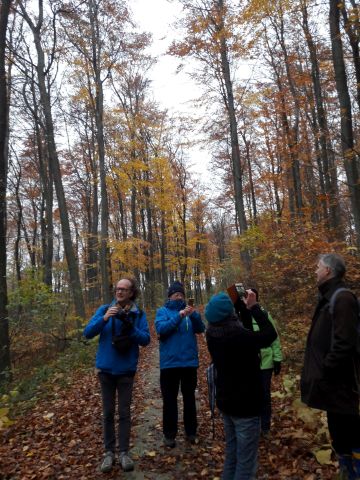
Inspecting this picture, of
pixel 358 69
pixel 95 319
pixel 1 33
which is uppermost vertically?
pixel 1 33

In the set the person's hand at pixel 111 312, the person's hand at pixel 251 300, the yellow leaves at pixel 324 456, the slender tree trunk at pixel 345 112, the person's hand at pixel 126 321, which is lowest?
the yellow leaves at pixel 324 456

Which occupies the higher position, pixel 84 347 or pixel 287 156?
pixel 287 156

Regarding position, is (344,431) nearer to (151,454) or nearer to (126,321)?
(126,321)

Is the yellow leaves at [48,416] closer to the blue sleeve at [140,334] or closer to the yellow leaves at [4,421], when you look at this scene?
the yellow leaves at [4,421]

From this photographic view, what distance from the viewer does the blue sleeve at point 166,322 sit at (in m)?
4.89

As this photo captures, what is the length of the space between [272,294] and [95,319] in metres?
7.38

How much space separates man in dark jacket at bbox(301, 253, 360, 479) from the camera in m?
3.01

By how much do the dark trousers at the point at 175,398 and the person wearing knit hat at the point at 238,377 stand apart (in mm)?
1626

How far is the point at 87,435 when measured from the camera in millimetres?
5598

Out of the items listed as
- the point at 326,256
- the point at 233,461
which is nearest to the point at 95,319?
the point at 233,461

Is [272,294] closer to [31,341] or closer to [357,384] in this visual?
[31,341]

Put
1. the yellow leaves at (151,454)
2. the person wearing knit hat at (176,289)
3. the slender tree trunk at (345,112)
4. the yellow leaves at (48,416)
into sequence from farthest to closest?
the slender tree trunk at (345,112), the yellow leaves at (48,416), the person wearing knit hat at (176,289), the yellow leaves at (151,454)

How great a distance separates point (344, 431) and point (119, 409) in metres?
2.55

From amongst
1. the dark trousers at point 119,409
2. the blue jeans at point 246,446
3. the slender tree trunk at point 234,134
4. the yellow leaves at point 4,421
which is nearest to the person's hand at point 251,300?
the blue jeans at point 246,446
